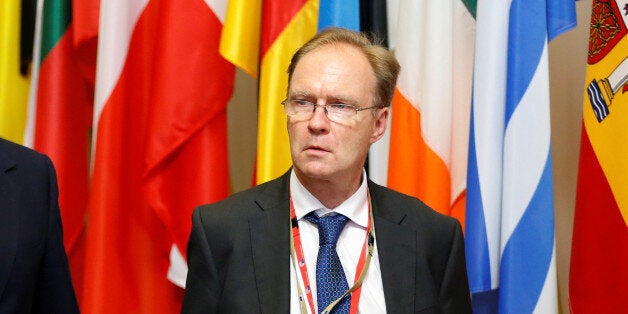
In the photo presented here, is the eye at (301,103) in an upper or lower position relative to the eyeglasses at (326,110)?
upper

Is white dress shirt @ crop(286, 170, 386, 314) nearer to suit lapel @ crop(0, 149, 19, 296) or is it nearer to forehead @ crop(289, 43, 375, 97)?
forehead @ crop(289, 43, 375, 97)

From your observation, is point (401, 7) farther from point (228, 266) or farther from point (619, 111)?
point (228, 266)

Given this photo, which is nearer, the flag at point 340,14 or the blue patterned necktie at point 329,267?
the blue patterned necktie at point 329,267

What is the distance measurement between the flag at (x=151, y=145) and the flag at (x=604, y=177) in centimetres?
116

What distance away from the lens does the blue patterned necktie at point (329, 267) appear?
177 cm

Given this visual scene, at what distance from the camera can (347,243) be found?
1.88 meters

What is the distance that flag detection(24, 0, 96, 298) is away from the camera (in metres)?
2.83

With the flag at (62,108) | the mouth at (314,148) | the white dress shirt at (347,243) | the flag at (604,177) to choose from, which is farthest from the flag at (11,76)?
the flag at (604,177)

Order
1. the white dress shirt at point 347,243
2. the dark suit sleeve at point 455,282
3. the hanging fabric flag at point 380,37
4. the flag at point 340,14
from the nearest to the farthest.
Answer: the white dress shirt at point 347,243 → the dark suit sleeve at point 455,282 → the flag at point 340,14 → the hanging fabric flag at point 380,37

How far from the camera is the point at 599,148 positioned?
2.58 metres

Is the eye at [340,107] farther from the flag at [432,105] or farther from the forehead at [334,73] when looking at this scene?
the flag at [432,105]

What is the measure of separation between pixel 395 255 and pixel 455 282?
0.18m

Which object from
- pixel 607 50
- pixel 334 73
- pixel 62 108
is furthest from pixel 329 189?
pixel 62 108

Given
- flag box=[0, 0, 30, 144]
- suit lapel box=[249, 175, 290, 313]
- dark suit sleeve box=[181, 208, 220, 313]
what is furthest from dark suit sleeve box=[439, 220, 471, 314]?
flag box=[0, 0, 30, 144]
